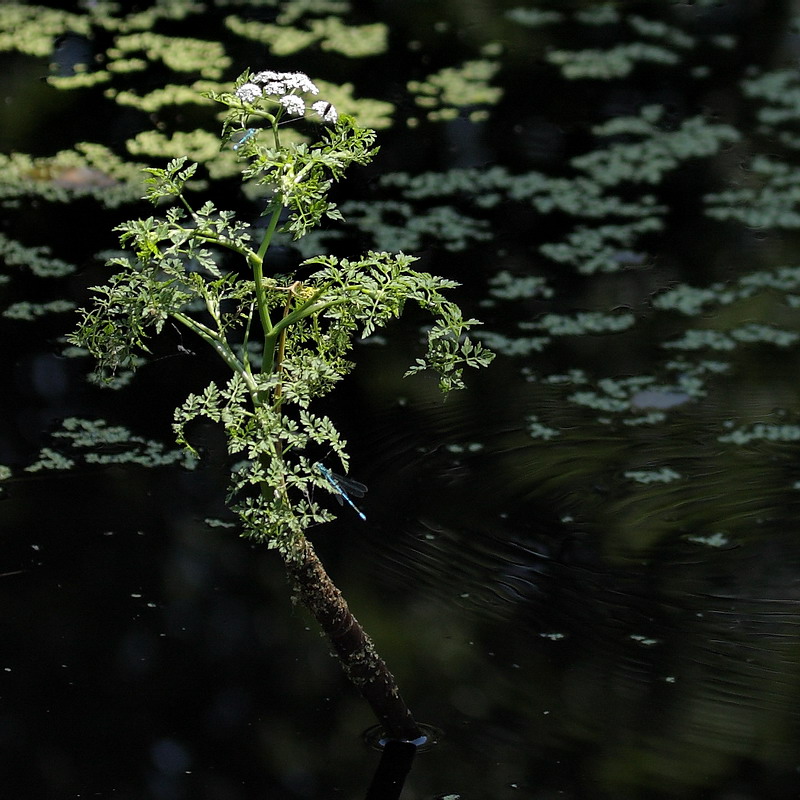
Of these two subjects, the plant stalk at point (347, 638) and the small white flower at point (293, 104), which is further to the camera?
the plant stalk at point (347, 638)

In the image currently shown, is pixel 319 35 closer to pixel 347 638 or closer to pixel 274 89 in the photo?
pixel 274 89

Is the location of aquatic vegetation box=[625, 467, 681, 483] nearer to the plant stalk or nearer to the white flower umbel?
the plant stalk

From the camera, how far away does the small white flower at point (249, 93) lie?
1695 millimetres

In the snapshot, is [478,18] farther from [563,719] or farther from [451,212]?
[563,719]

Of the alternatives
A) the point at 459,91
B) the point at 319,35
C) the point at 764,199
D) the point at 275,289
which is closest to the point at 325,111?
the point at 275,289

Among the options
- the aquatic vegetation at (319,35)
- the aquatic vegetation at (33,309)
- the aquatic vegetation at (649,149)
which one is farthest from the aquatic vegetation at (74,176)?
the aquatic vegetation at (649,149)

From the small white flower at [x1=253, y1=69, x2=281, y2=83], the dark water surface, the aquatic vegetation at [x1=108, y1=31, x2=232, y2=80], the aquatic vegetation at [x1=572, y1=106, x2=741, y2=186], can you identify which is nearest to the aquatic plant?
the small white flower at [x1=253, y1=69, x2=281, y2=83]

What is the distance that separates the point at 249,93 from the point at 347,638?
81 centimetres

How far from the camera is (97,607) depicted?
2.33 metres

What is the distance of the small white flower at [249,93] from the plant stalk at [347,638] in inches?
25.0

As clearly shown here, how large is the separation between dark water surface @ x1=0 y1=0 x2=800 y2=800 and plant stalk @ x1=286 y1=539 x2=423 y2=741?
0.10m

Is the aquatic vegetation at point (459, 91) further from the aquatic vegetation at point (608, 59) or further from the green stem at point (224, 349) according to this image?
the green stem at point (224, 349)

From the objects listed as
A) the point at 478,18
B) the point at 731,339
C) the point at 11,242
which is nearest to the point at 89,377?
the point at 11,242

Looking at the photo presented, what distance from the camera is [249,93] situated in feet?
5.56
